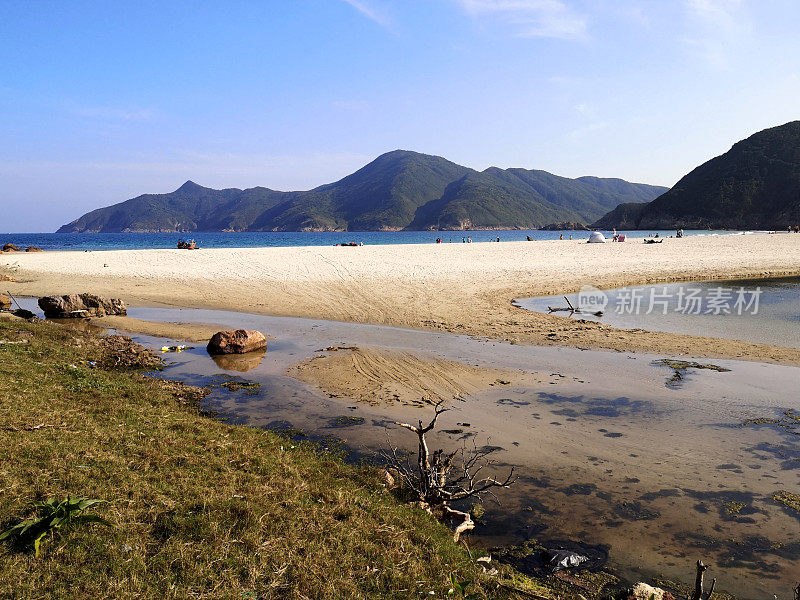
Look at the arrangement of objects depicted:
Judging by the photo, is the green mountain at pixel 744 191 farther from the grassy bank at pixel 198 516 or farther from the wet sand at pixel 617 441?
the grassy bank at pixel 198 516

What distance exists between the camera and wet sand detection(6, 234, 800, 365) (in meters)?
16.3

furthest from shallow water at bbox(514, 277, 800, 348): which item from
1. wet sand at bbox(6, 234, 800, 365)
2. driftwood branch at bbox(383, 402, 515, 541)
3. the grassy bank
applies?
the grassy bank

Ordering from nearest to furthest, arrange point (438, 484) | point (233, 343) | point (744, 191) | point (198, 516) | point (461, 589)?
point (461, 589), point (198, 516), point (438, 484), point (233, 343), point (744, 191)

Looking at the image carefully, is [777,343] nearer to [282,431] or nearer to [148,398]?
[282,431]

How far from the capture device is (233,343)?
1445cm

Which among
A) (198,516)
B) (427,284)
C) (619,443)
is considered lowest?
(619,443)

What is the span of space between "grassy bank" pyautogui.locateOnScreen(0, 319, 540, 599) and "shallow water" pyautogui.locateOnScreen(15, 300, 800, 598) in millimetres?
1342

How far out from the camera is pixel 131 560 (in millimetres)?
4051

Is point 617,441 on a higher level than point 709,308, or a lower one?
lower

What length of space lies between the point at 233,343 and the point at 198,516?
10.3m

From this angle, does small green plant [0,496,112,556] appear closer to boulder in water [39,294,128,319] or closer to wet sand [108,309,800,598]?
wet sand [108,309,800,598]

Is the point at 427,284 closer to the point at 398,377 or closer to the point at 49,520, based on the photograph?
the point at 398,377

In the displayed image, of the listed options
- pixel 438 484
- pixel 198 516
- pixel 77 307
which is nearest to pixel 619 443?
pixel 438 484

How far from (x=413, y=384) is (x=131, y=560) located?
776 cm
